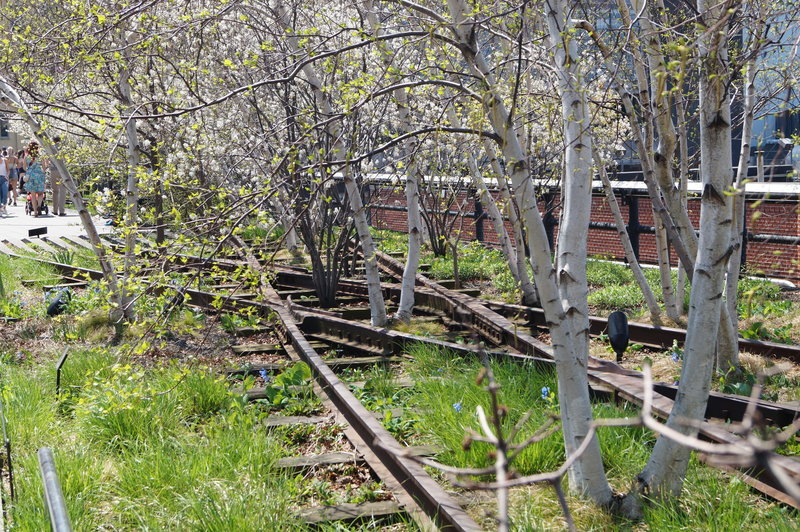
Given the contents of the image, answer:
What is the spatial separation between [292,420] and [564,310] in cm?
268

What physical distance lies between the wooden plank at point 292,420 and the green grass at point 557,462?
31.2 inches

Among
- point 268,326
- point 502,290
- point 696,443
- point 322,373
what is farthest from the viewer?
point 502,290

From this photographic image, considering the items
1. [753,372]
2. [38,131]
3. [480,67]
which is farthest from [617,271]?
[480,67]

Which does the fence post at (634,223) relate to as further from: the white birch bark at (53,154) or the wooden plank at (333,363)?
the white birch bark at (53,154)

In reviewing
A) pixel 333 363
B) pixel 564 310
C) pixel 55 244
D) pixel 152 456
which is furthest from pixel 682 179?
pixel 55 244

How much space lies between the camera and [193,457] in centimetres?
530

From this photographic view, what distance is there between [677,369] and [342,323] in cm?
359

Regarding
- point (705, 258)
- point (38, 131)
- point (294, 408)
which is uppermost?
point (38, 131)

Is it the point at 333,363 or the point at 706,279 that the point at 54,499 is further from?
the point at 333,363

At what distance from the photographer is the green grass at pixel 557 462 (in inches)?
166

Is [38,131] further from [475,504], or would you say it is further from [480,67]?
[475,504]

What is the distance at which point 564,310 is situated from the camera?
4664 mm

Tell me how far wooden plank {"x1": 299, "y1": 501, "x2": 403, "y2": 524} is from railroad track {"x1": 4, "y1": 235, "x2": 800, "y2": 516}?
12 cm

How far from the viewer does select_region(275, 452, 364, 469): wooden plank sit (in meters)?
5.60
